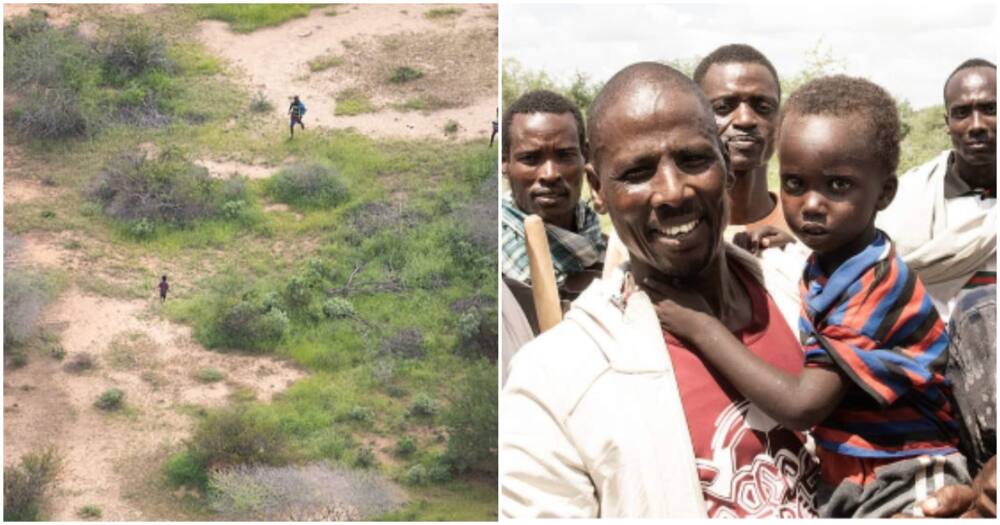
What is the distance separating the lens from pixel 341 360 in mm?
17000

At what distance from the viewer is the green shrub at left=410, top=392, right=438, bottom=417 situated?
16672 mm

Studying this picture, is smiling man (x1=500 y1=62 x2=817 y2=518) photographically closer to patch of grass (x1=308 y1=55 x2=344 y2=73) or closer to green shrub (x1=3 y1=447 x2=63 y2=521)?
green shrub (x1=3 y1=447 x2=63 y2=521)

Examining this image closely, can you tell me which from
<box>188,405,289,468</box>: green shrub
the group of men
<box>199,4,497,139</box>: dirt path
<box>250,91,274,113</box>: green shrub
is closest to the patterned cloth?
the group of men

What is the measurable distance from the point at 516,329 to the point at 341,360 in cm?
1433

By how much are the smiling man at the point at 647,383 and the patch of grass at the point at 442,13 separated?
18007mm

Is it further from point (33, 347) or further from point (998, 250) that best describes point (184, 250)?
point (998, 250)

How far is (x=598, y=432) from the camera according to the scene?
1.88m

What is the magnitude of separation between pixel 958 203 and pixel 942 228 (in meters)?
0.08

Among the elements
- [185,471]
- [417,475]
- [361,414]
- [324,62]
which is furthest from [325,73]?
[417,475]

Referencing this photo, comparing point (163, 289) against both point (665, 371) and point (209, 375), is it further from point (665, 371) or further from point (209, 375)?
point (665, 371)

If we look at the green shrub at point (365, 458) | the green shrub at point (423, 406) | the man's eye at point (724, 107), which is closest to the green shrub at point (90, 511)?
the green shrub at point (365, 458)

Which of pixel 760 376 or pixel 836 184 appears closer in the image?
pixel 760 376

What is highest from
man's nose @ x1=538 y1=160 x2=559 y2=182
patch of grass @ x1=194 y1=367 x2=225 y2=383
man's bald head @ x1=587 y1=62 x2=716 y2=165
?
man's bald head @ x1=587 y1=62 x2=716 y2=165

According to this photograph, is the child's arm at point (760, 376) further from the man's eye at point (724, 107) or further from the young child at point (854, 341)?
the man's eye at point (724, 107)
